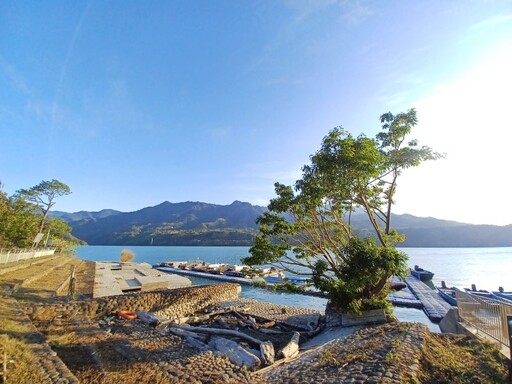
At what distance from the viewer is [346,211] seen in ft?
57.4

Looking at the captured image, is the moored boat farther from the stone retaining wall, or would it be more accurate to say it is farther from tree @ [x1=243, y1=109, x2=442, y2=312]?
the stone retaining wall

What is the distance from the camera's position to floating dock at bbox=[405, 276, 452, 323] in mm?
23652

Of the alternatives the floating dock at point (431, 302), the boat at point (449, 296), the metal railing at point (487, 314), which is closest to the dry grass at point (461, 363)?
the metal railing at point (487, 314)

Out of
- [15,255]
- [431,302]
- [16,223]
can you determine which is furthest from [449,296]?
[16,223]

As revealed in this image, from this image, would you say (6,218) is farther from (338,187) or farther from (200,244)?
(200,244)

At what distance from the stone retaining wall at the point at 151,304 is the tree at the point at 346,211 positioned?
8701 mm

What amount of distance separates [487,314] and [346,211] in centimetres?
876

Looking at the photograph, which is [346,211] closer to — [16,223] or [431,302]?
[431,302]

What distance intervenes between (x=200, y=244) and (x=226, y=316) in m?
169

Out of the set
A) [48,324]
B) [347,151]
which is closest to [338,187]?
[347,151]

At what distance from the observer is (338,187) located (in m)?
14.4

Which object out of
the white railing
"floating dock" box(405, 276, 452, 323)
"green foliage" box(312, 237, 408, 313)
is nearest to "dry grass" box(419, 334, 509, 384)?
"green foliage" box(312, 237, 408, 313)

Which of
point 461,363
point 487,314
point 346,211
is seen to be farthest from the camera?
point 346,211

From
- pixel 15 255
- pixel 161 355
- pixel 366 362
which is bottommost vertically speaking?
pixel 161 355
